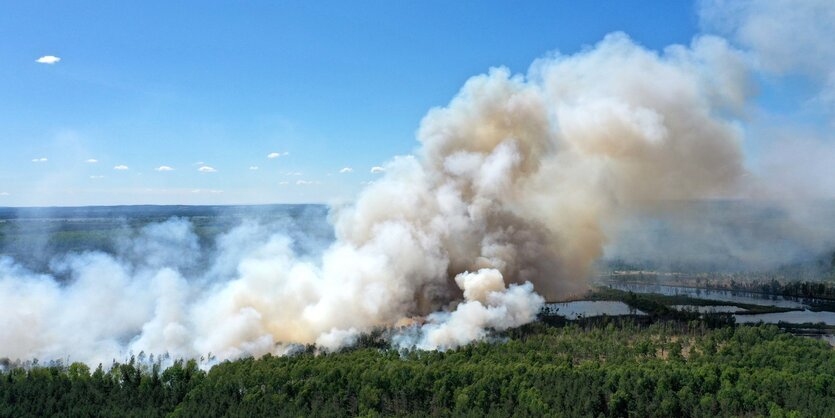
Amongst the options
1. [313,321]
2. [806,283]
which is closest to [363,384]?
[313,321]

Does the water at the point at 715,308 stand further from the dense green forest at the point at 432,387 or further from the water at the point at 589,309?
the dense green forest at the point at 432,387

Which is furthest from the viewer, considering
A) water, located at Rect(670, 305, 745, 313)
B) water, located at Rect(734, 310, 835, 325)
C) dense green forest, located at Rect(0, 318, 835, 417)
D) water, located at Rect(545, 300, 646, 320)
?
water, located at Rect(670, 305, 745, 313)

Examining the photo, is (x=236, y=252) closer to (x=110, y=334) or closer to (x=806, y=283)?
(x=110, y=334)

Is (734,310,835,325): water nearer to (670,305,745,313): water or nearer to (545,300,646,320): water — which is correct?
(670,305,745,313): water

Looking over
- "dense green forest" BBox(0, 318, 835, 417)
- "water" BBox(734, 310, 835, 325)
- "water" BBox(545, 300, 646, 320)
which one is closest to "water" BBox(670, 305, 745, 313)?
"water" BBox(734, 310, 835, 325)

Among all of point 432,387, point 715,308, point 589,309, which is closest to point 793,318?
point 715,308

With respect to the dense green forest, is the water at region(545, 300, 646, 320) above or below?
below
